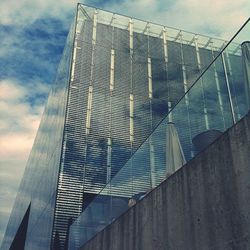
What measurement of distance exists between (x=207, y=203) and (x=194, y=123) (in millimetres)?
1610

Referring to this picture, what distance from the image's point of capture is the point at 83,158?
17.4 m

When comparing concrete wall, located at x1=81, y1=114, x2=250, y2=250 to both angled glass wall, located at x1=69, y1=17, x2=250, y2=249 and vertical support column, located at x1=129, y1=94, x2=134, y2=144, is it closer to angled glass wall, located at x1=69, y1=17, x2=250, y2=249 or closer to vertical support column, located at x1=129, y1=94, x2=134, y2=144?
A: angled glass wall, located at x1=69, y1=17, x2=250, y2=249

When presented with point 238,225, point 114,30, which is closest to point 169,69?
point 114,30

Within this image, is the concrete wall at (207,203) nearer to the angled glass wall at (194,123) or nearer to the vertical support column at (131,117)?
the angled glass wall at (194,123)

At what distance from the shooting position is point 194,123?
20.2ft

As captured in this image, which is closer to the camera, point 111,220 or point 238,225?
point 238,225

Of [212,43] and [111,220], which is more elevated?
[212,43]

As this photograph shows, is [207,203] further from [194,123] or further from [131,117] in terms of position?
[131,117]

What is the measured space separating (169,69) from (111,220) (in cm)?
1458

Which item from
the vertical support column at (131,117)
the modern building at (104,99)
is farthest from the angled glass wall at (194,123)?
the vertical support column at (131,117)

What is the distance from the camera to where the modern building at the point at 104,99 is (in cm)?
1680

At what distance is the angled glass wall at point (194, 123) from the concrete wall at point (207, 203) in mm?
292

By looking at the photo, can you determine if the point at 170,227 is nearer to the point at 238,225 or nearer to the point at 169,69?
the point at 238,225

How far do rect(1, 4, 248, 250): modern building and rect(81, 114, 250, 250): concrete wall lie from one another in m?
9.36
